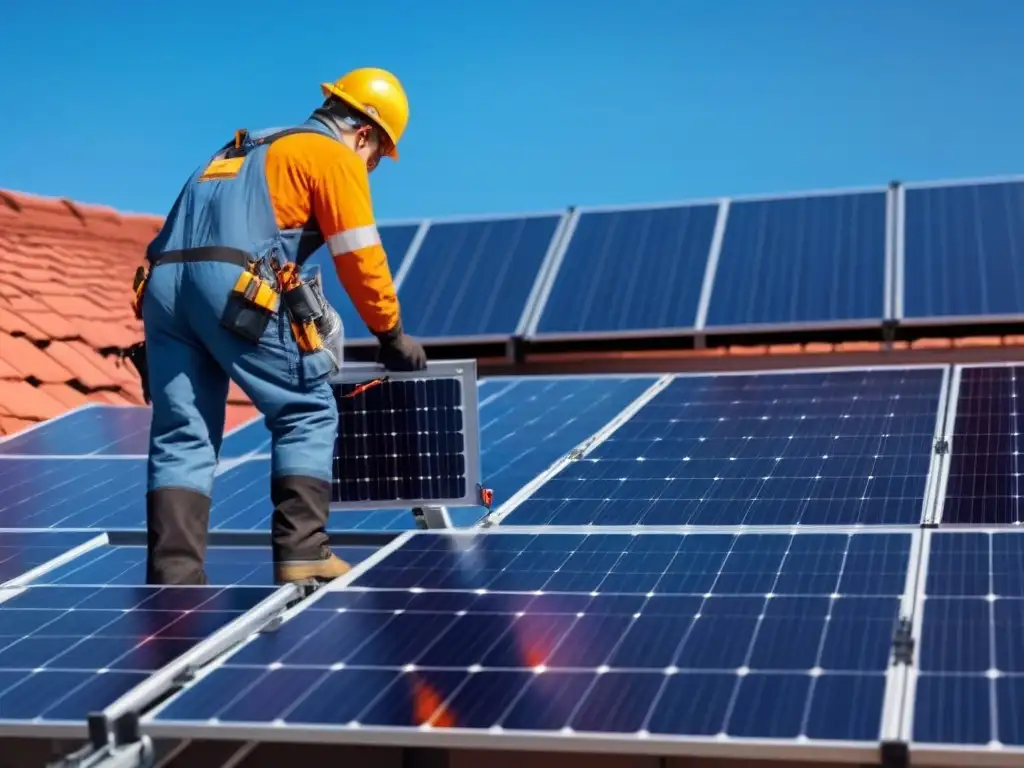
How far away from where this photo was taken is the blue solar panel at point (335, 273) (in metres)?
14.1

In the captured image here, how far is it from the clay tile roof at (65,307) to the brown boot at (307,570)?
228 inches

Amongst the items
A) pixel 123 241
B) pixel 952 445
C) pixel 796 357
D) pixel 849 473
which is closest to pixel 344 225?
pixel 849 473

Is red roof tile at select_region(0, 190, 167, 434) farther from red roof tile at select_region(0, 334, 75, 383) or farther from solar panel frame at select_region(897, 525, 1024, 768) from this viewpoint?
solar panel frame at select_region(897, 525, 1024, 768)

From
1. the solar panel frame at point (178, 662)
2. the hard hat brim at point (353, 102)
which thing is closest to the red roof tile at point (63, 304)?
the hard hat brim at point (353, 102)

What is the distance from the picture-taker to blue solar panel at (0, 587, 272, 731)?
5.54 metres

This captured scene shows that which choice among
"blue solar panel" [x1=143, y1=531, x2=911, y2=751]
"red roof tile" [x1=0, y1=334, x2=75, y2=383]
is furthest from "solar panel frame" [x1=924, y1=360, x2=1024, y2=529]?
"red roof tile" [x1=0, y1=334, x2=75, y2=383]

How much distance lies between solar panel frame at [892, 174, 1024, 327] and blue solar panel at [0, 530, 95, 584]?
7.11 m

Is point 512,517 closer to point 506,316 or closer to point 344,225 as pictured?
point 344,225

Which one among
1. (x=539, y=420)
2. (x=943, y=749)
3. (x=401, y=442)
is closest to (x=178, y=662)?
(x=401, y=442)

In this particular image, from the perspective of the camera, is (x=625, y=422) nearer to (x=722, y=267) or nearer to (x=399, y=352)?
(x=399, y=352)

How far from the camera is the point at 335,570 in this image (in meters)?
6.91

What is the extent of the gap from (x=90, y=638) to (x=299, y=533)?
1.06 metres

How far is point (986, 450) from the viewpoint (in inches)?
316

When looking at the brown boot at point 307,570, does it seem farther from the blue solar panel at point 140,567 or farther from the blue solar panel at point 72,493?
the blue solar panel at point 72,493
